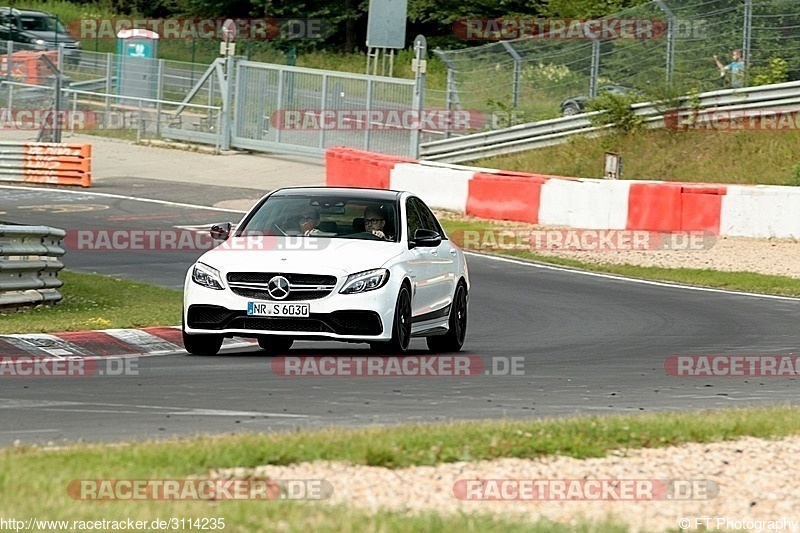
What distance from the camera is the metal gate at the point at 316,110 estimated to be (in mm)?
35969

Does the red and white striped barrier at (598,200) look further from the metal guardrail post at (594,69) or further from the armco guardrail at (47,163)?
the armco guardrail at (47,163)

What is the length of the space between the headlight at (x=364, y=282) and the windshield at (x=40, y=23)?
43486 mm

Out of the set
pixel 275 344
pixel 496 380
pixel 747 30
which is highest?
pixel 747 30

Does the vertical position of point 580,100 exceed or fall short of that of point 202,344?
it exceeds it

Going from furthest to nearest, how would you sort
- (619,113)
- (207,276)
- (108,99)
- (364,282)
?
1. (108,99)
2. (619,113)
3. (207,276)
4. (364,282)

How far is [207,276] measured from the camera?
1291cm

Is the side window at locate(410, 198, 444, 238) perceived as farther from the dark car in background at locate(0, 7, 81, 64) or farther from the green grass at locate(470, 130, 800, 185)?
the dark car in background at locate(0, 7, 81, 64)

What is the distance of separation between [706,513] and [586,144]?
27.5 m

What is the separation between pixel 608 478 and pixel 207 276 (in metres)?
6.10

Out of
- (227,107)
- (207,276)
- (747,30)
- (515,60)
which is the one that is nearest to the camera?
(207,276)

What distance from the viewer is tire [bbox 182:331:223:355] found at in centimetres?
1321

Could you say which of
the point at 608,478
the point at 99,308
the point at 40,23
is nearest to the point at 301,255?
the point at 99,308

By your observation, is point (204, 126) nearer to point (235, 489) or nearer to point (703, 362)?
point (703, 362)

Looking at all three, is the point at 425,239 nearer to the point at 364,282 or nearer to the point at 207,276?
the point at 364,282
